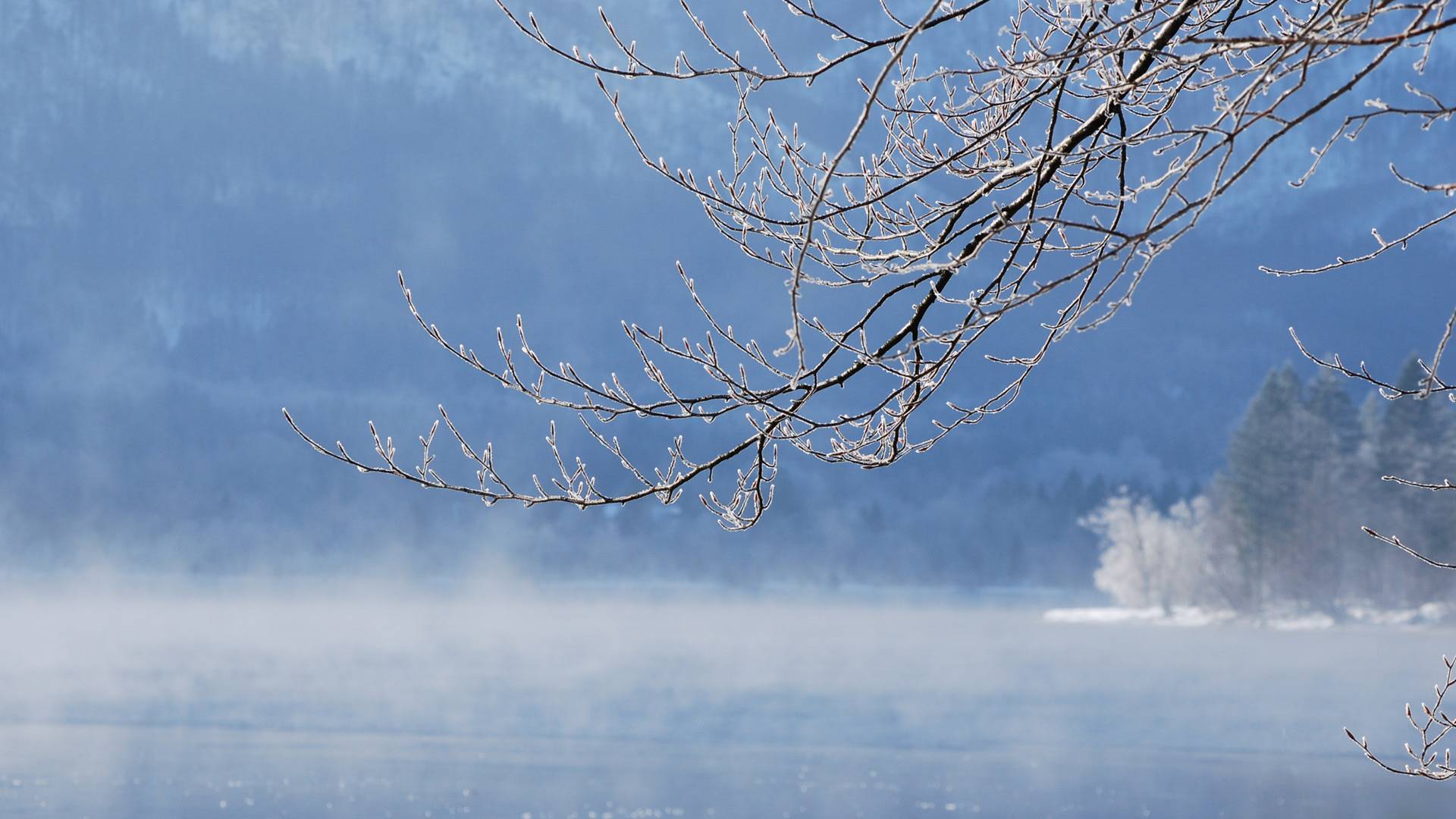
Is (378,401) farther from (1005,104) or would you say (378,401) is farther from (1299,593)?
(1005,104)

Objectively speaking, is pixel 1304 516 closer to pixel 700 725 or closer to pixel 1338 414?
pixel 1338 414

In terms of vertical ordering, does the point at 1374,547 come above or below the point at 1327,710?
above

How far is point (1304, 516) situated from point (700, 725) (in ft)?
137

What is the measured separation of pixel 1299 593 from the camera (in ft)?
201

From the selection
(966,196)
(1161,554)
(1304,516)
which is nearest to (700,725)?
(966,196)

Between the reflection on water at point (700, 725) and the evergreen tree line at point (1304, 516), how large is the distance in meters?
9.11

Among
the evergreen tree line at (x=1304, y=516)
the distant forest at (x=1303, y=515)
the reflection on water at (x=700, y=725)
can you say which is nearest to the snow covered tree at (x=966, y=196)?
the reflection on water at (x=700, y=725)

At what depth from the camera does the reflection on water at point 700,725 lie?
17.9 metres

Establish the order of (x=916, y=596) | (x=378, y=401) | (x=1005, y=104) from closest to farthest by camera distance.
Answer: (x=1005, y=104) < (x=916, y=596) < (x=378, y=401)

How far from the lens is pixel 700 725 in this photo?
82.6 feet

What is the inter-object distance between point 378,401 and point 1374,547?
14538 centimetres

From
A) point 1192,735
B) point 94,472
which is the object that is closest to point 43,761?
point 1192,735

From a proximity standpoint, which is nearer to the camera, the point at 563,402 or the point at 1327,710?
the point at 563,402

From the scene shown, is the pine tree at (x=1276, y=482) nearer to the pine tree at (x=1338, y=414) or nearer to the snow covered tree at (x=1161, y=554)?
the pine tree at (x=1338, y=414)
